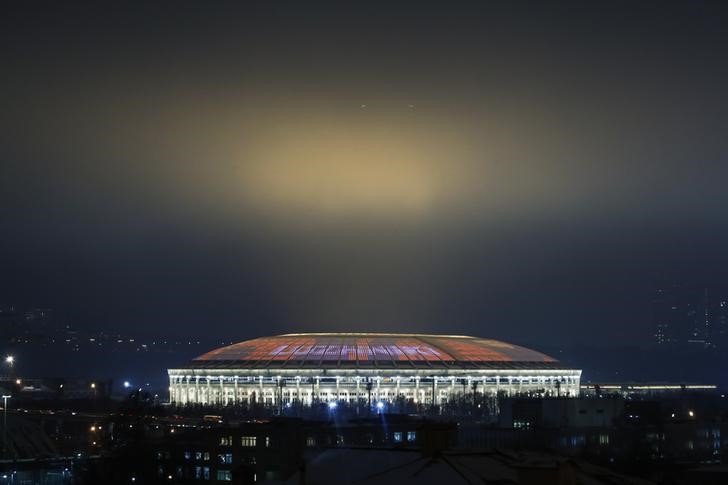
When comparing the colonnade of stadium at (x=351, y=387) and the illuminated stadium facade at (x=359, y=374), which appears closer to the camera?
the colonnade of stadium at (x=351, y=387)

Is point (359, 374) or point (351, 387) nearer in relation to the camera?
point (359, 374)

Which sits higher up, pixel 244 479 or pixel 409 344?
pixel 409 344

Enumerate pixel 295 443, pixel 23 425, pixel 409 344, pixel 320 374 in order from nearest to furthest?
pixel 295 443, pixel 23 425, pixel 320 374, pixel 409 344

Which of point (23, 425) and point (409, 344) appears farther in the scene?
point (409, 344)

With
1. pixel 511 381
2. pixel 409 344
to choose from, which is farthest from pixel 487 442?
pixel 409 344

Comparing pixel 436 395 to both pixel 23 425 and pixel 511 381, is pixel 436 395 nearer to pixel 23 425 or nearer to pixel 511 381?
pixel 511 381

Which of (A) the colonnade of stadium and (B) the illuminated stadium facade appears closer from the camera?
(A) the colonnade of stadium

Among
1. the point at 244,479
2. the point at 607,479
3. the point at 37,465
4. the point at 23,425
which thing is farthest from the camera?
the point at 23,425

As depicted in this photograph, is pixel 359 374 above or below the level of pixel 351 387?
above
